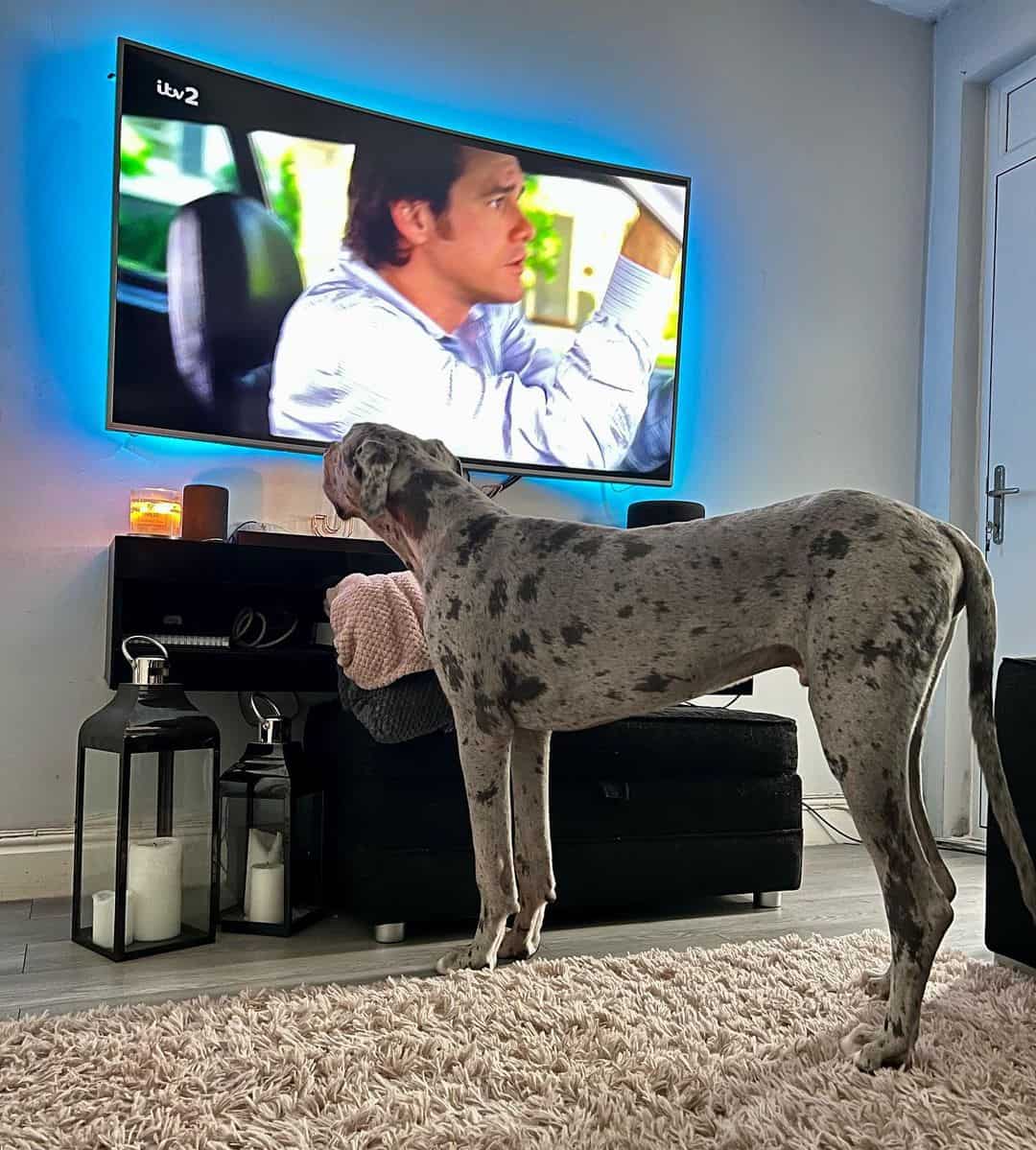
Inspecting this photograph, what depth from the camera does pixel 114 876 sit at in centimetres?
213

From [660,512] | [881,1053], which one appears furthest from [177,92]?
[881,1053]

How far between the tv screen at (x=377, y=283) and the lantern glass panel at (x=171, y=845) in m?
1.09

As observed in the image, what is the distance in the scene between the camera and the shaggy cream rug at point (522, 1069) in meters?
1.28

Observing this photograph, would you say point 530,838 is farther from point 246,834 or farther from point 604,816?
point 246,834

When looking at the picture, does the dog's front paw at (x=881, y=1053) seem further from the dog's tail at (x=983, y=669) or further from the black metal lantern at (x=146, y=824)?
the black metal lantern at (x=146, y=824)

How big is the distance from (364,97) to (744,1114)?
10.3ft

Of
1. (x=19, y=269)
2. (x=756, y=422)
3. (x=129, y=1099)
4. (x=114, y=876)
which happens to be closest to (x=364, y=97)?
(x=19, y=269)

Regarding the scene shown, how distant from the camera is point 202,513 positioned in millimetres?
2873

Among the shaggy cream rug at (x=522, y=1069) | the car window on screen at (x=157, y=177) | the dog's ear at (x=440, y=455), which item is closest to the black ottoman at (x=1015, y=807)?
the shaggy cream rug at (x=522, y=1069)

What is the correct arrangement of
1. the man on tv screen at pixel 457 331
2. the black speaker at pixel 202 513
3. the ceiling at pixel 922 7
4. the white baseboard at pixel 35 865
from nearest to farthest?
the white baseboard at pixel 35 865 → the black speaker at pixel 202 513 → the man on tv screen at pixel 457 331 → the ceiling at pixel 922 7

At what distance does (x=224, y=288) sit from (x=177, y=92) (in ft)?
1.73

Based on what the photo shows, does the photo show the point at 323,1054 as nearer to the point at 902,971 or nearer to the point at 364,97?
the point at 902,971

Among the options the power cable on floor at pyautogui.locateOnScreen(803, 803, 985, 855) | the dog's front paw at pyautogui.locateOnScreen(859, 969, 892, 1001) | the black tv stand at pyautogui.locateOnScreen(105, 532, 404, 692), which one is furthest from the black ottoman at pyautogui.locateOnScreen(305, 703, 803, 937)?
the power cable on floor at pyautogui.locateOnScreen(803, 803, 985, 855)

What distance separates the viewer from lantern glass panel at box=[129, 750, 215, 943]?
2.16 m
